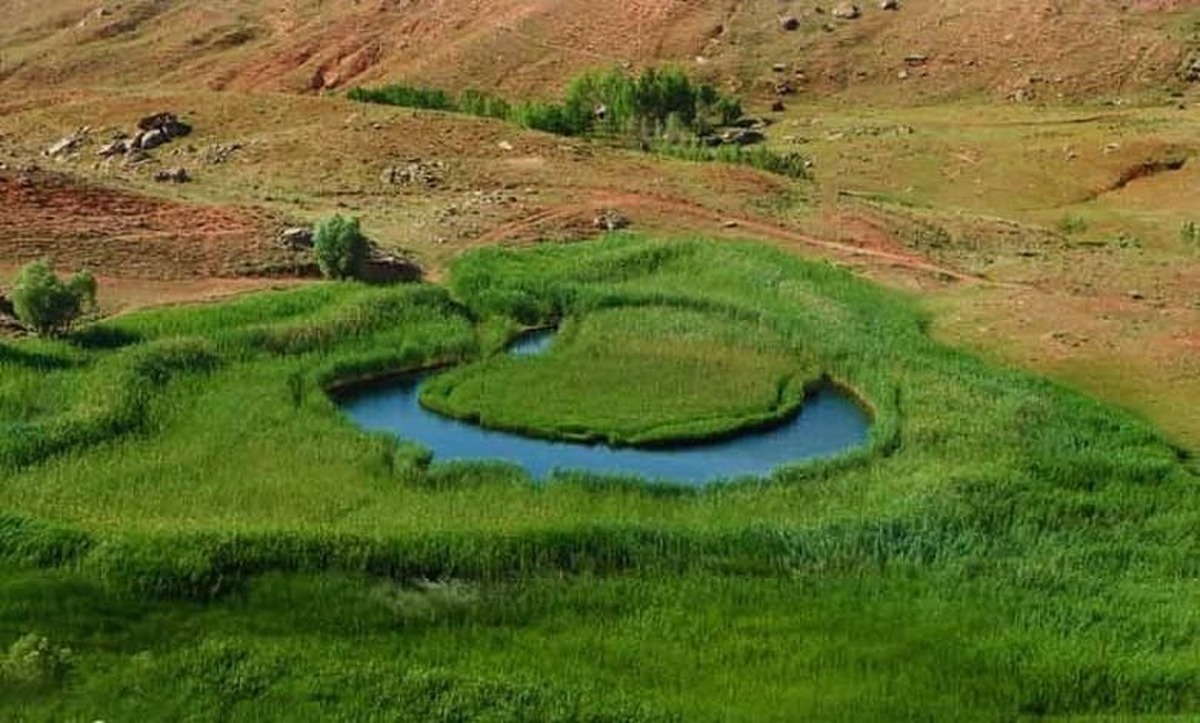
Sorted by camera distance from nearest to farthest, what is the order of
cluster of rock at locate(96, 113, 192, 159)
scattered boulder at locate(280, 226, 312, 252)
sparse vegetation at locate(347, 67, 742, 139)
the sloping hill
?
scattered boulder at locate(280, 226, 312, 252)
cluster of rock at locate(96, 113, 192, 159)
sparse vegetation at locate(347, 67, 742, 139)
the sloping hill

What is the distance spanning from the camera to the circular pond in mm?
26391

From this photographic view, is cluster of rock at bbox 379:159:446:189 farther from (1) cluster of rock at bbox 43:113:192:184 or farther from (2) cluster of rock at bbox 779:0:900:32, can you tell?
(2) cluster of rock at bbox 779:0:900:32

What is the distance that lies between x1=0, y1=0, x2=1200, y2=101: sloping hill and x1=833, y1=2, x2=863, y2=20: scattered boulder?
1.10 ft

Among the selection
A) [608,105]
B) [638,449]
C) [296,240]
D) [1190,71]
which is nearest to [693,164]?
[608,105]

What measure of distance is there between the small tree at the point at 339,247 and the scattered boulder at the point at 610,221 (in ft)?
24.3

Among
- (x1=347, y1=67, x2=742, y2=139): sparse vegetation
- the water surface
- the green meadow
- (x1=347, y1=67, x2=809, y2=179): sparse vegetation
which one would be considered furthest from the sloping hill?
the water surface

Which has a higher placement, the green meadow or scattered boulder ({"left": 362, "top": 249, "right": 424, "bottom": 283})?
scattered boulder ({"left": 362, "top": 249, "right": 424, "bottom": 283})

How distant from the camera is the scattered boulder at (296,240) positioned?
3678 cm

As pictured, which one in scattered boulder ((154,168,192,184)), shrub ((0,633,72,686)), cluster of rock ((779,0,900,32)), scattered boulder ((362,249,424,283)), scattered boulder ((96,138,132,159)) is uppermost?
cluster of rock ((779,0,900,32))

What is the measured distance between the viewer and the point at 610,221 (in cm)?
4053

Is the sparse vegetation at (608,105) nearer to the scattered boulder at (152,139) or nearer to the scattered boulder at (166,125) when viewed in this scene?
the scattered boulder at (166,125)

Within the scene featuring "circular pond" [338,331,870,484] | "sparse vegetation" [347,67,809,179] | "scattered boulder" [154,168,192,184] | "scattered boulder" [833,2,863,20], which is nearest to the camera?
"circular pond" [338,331,870,484]

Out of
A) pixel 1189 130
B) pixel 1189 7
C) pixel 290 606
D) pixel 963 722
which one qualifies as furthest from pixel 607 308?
pixel 1189 7

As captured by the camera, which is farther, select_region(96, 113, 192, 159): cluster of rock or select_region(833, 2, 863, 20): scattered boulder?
select_region(833, 2, 863, 20): scattered boulder
